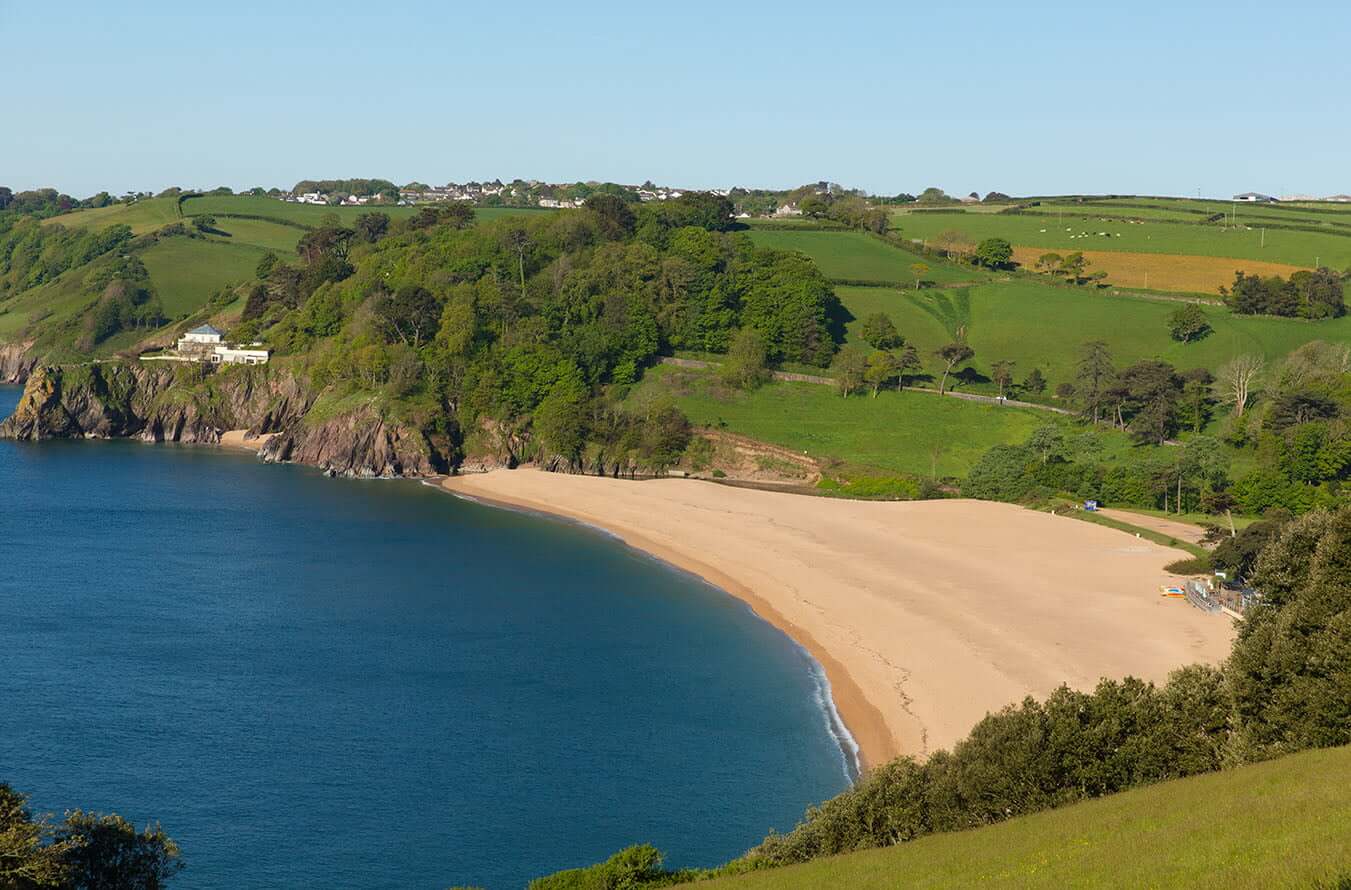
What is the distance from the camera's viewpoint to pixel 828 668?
2036 inches

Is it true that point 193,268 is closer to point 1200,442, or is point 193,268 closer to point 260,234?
point 260,234

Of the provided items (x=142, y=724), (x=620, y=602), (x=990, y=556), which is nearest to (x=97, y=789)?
(x=142, y=724)

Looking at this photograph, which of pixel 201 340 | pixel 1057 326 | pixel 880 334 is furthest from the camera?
pixel 201 340

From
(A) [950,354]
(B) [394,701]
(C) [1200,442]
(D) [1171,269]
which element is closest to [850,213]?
(D) [1171,269]

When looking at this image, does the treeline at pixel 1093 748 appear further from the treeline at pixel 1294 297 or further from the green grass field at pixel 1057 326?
the treeline at pixel 1294 297

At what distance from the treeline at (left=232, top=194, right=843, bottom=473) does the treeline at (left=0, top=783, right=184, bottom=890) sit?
238 feet

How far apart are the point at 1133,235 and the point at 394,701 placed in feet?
409

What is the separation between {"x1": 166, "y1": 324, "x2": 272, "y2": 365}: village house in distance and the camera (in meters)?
120

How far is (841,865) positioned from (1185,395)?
7868 cm

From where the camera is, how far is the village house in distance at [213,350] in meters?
120

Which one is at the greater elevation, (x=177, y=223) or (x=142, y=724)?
(x=177, y=223)

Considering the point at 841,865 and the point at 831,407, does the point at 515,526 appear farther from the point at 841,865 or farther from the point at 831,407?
the point at 841,865

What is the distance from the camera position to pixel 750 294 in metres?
120

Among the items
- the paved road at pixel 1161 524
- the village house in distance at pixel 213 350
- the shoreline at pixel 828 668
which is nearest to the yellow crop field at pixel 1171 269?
the paved road at pixel 1161 524
